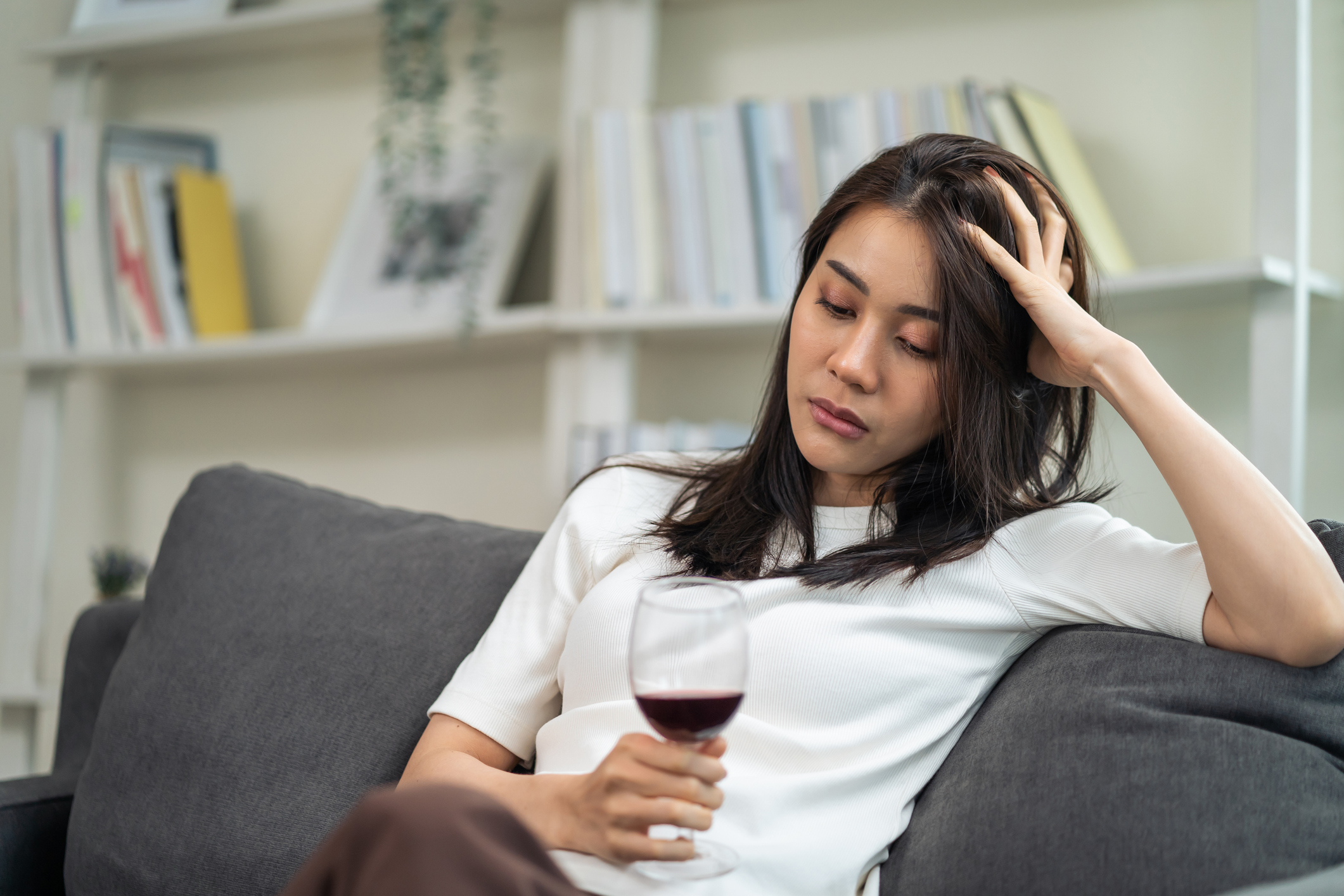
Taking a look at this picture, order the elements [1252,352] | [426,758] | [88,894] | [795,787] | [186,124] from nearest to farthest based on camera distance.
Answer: [795,787], [426,758], [88,894], [1252,352], [186,124]

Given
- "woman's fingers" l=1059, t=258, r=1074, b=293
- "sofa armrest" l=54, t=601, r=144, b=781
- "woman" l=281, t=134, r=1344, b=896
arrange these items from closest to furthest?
"woman" l=281, t=134, r=1344, b=896, "woman's fingers" l=1059, t=258, r=1074, b=293, "sofa armrest" l=54, t=601, r=144, b=781

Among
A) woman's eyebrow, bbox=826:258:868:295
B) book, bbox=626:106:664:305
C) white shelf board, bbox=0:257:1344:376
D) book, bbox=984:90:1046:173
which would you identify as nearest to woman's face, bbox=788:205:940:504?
woman's eyebrow, bbox=826:258:868:295

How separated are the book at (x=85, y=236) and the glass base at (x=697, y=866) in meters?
2.08

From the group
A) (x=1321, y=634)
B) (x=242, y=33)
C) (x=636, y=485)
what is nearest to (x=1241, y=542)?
(x=1321, y=634)

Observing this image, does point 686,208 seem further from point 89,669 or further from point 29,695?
point 29,695

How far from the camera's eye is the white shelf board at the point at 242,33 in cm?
241

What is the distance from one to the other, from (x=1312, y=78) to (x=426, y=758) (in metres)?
1.75

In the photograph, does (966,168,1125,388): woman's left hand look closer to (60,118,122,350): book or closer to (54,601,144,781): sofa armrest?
Answer: (54,601,144,781): sofa armrest

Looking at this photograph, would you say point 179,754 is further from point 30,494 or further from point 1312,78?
point 1312,78

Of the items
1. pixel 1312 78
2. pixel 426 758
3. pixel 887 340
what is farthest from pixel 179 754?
pixel 1312 78

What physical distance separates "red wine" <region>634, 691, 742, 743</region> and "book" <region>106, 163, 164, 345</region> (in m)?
2.06

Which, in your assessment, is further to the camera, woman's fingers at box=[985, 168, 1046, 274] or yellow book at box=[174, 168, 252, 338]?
yellow book at box=[174, 168, 252, 338]

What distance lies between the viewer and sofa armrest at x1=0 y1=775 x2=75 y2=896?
1389 mm

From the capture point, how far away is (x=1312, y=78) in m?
1.86
